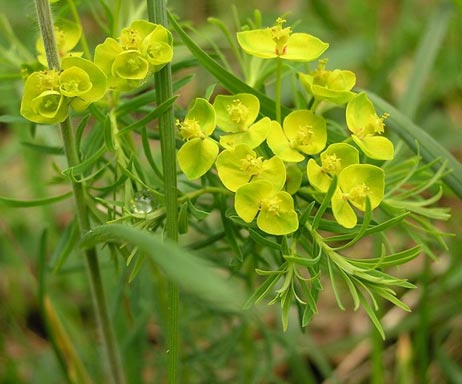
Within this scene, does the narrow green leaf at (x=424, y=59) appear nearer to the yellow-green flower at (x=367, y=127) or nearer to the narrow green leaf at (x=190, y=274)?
the yellow-green flower at (x=367, y=127)

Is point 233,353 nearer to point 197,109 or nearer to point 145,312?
point 145,312

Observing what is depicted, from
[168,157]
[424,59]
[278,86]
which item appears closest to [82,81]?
[168,157]

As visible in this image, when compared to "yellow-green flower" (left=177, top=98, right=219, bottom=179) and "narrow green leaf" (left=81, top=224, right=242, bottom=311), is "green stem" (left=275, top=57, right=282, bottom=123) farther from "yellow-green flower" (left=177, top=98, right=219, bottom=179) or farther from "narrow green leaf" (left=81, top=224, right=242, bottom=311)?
"narrow green leaf" (left=81, top=224, right=242, bottom=311)

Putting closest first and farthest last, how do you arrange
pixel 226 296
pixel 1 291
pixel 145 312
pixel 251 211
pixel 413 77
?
pixel 226 296, pixel 251 211, pixel 145 312, pixel 413 77, pixel 1 291

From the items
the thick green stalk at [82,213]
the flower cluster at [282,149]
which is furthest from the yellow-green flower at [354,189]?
the thick green stalk at [82,213]

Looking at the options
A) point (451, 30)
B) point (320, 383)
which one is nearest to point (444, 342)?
point (320, 383)

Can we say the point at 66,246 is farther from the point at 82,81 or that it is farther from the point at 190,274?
the point at 190,274

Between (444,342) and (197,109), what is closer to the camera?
(197,109)
